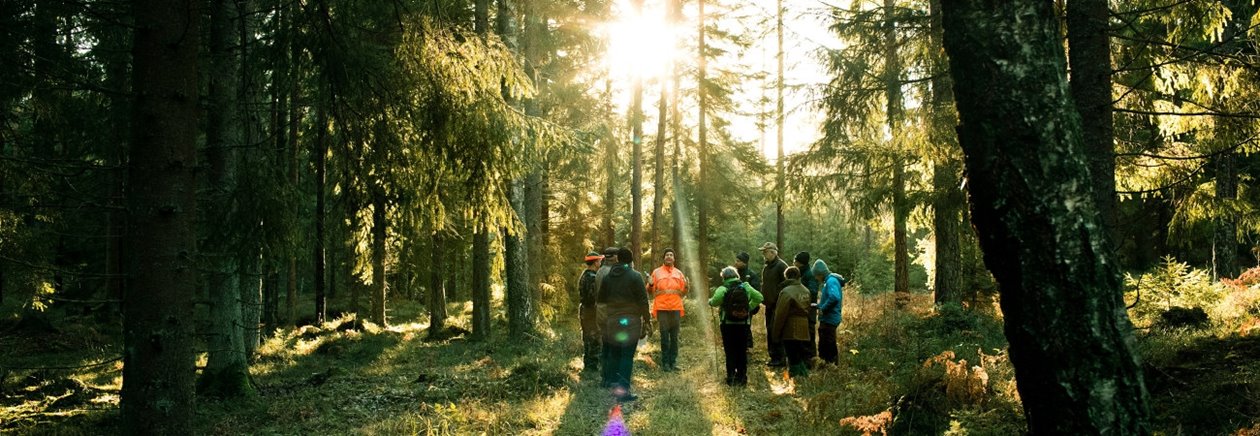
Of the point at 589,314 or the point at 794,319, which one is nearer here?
the point at 794,319

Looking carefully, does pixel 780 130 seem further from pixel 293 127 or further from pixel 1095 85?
pixel 1095 85

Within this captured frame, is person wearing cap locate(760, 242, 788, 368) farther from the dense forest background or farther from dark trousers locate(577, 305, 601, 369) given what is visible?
dark trousers locate(577, 305, 601, 369)

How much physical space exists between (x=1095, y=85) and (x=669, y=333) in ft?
24.1

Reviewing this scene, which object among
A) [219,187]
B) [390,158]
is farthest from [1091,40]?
[219,187]

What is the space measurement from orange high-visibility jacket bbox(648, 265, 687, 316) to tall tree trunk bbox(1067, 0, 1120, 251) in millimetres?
6400

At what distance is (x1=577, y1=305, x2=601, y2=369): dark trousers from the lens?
11203mm

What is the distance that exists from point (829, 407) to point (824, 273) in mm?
3793

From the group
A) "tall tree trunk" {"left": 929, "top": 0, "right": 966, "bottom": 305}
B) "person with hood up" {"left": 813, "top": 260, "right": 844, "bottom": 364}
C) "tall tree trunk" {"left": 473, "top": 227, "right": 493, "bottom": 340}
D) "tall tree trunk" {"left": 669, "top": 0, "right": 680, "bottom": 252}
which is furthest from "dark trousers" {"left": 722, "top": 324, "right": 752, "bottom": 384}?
"tall tree trunk" {"left": 669, "top": 0, "right": 680, "bottom": 252}

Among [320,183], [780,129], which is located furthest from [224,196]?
[780,129]

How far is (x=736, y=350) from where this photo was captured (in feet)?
32.2

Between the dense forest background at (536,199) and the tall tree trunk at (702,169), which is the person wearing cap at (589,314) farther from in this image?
the tall tree trunk at (702,169)

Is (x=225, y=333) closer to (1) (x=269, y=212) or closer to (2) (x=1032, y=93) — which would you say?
(1) (x=269, y=212)

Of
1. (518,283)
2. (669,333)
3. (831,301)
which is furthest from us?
(518,283)

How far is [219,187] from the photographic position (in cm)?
881
